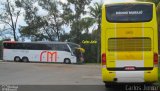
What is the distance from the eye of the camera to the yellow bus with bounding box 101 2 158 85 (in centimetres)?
1686

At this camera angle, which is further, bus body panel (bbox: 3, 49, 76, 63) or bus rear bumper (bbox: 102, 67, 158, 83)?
bus body panel (bbox: 3, 49, 76, 63)

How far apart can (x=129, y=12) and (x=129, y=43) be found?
1251 millimetres

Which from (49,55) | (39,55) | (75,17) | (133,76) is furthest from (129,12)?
(75,17)

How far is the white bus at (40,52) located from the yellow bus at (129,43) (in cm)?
4050

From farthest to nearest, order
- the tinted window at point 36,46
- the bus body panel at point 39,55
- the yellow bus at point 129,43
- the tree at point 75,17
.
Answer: the tree at point 75,17 < the bus body panel at point 39,55 < the tinted window at point 36,46 < the yellow bus at point 129,43

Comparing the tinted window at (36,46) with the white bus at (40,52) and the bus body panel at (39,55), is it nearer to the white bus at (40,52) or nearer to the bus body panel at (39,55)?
the white bus at (40,52)

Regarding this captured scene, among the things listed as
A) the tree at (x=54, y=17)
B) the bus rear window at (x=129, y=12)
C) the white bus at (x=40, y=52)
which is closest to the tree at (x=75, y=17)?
the tree at (x=54, y=17)

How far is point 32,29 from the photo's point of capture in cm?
7938

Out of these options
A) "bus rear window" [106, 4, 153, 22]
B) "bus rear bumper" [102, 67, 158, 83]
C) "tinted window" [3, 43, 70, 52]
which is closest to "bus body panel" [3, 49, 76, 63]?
"tinted window" [3, 43, 70, 52]

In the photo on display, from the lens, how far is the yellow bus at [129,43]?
16859 mm

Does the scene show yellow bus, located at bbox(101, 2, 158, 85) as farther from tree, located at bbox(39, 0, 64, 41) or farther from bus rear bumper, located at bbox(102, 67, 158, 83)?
→ tree, located at bbox(39, 0, 64, 41)

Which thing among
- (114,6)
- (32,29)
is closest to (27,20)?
(32,29)

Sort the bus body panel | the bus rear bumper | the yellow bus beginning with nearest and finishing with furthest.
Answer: the bus rear bumper, the yellow bus, the bus body panel

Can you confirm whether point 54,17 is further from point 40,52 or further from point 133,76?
point 133,76
